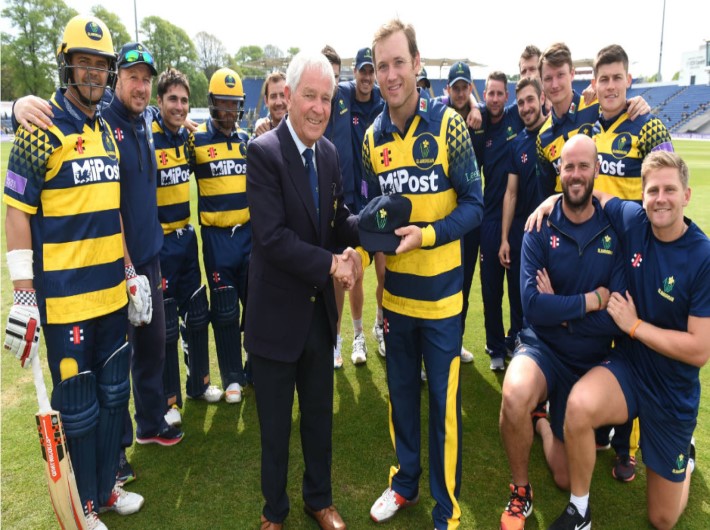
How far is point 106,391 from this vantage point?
271 cm

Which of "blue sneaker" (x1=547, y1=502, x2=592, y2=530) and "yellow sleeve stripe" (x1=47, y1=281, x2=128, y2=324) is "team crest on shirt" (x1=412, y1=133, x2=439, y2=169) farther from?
"blue sneaker" (x1=547, y1=502, x2=592, y2=530)

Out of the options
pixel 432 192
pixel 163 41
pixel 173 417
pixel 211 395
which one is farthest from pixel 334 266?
pixel 163 41

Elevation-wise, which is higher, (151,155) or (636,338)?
(151,155)

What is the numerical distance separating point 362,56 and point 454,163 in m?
2.27

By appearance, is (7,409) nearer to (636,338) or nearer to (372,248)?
(372,248)

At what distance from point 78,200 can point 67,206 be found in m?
0.06

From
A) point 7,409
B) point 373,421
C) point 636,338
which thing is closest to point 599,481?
point 636,338

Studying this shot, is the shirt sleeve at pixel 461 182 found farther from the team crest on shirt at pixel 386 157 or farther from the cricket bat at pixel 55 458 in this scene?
the cricket bat at pixel 55 458

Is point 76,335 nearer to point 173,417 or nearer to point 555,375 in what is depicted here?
point 173,417

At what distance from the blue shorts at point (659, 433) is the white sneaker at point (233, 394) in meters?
2.71

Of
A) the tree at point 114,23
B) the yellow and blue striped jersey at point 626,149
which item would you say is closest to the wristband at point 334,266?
the yellow and blue striped jersey at point 626,149

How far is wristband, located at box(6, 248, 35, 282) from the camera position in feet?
7.93

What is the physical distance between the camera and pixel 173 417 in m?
3.69

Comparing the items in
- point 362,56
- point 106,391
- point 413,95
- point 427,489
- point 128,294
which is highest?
point 362,56
